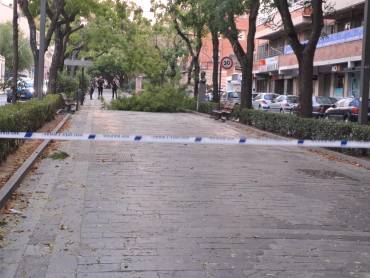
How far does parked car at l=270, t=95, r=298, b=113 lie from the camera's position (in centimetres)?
3594

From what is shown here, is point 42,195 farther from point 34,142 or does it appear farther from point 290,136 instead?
point 290,136

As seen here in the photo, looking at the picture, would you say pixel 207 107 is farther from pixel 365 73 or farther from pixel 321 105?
pixel 365 73

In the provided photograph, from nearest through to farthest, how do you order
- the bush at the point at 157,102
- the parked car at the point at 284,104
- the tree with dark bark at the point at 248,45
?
the tree with dark bark at the point at 248,45 < the bush at the point at 157,102 < the parked car at the point at 284,104

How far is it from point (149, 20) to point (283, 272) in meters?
40.6

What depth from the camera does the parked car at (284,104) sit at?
35.9 m

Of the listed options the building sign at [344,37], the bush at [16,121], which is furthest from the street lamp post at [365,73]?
the building sign at [344,37]

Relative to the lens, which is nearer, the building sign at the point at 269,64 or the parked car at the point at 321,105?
the parked car at the point at 321,105

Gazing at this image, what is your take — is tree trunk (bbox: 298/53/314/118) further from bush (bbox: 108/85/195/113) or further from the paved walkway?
bush (bbox: 108/85/195/113)

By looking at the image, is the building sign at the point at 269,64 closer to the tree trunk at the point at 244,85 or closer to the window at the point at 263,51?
the window at the point at 263,51

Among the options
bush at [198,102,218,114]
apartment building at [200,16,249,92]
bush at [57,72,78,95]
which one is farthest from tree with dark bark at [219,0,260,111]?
apartment building at [200,16,249,92]

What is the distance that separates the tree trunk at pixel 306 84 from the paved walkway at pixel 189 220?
560 centimetres

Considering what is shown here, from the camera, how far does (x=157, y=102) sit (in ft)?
115

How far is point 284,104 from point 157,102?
24.3 feet

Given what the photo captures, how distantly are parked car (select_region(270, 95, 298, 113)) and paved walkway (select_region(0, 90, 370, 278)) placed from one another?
Answer: 918 inches
